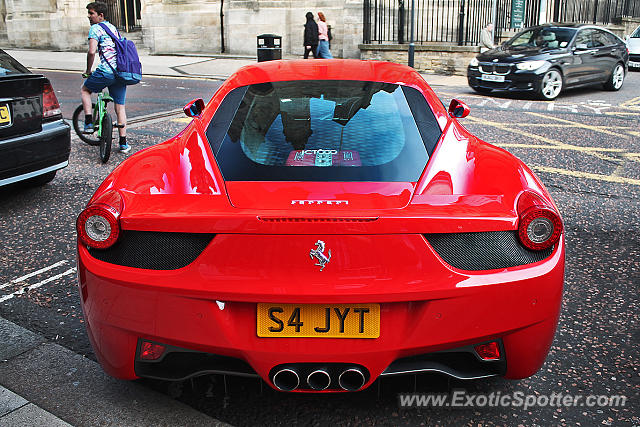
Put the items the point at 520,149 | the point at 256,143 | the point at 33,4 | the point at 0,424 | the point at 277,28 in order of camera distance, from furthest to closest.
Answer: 1. the point at 33,4
2. the point at 277,28
3. the point at 520,149
4. the point at 256,143
5. the point at 0,424

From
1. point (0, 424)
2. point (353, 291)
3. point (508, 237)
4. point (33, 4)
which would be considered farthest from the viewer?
point (33, 4)

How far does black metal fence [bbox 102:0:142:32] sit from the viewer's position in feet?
86.1

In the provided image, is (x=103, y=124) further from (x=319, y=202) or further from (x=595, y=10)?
(x=595, y=10)

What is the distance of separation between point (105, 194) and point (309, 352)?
1.03 meters

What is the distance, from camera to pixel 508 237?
2.45 m

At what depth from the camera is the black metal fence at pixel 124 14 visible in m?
26.2

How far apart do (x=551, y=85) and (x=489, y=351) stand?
12.6 metres

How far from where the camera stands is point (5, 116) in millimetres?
5414

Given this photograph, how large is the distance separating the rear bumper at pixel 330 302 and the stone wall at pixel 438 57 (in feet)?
59.3

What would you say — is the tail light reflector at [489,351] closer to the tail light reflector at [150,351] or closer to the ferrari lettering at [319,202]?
the ferrari lettering at [319,202]

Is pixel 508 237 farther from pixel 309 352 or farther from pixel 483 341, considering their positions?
pixel 309 352

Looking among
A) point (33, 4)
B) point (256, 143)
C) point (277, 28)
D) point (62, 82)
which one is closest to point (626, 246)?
point (256, 143)

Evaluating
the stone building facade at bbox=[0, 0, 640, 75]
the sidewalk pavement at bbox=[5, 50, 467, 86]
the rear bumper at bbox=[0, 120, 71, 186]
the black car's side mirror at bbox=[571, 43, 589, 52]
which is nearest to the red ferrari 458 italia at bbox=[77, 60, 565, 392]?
the rear bumper at bbox=[0, 120, 71, 186]

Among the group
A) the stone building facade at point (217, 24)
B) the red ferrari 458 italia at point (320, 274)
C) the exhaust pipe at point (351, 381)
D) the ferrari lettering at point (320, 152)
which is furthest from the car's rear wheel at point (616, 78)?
the exhaust pipe at point (351, 381)
